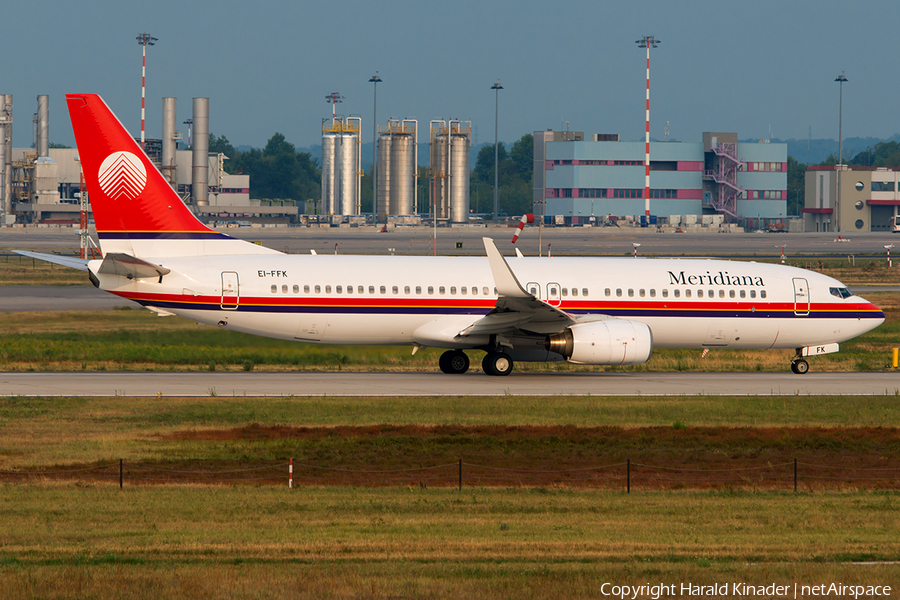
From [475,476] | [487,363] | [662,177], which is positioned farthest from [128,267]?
[662,177]

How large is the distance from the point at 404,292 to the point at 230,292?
506 centimetres

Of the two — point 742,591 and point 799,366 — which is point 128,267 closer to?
point 799,366

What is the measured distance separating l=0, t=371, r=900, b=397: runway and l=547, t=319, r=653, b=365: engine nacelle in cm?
92

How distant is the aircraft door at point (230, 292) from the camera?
3056cm

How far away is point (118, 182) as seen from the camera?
31078 mm

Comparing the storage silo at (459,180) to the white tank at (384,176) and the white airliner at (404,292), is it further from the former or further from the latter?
the white airliner at (404,292)

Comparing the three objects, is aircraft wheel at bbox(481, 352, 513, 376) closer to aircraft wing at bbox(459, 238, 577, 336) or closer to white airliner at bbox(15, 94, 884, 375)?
white airliner at bbox(15, 94, 884, 375)

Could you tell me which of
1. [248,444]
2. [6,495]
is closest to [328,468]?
[248,444]

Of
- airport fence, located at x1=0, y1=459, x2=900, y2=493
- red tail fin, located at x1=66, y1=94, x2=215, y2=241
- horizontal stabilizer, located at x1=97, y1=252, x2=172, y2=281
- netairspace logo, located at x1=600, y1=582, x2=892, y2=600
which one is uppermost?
red tail fin, located at x1=66, y1=94, x2=215, y2=241

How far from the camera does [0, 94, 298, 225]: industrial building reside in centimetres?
13525

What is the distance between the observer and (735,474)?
2014 centimetres

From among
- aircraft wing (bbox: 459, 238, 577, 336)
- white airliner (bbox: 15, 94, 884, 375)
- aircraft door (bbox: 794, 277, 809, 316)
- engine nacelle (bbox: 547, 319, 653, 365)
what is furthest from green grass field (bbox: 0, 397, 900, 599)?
aircraft door (bbox: 794, 277, 809, 316)

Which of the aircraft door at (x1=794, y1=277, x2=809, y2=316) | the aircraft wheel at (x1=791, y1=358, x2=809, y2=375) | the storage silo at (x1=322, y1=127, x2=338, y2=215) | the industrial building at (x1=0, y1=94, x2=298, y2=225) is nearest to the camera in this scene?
the aircraft door at (x1=794, y1=277, x2=809, y2=316)

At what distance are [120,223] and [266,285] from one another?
482 centimetres
